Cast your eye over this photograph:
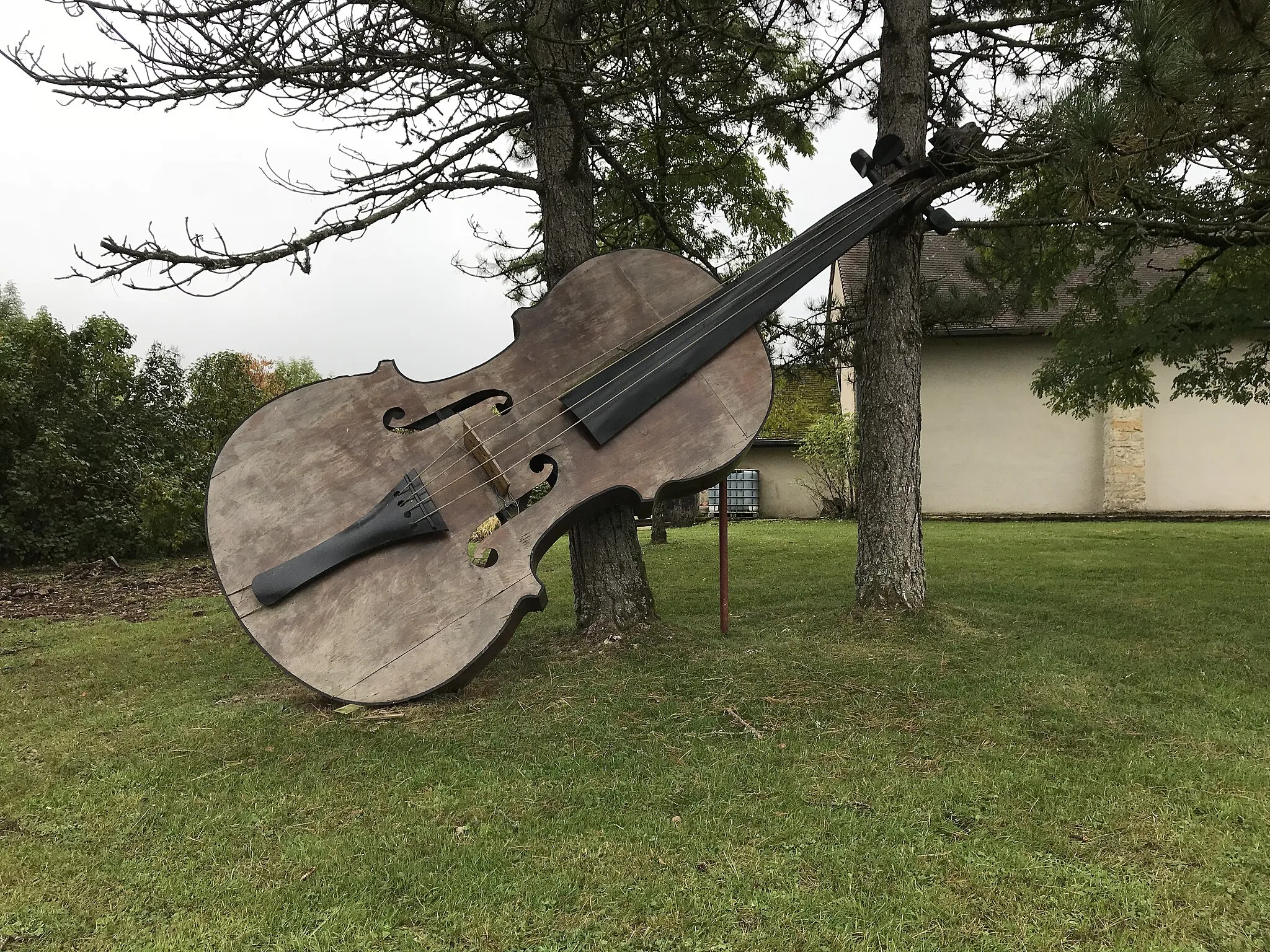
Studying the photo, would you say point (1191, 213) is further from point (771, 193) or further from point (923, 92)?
point (771, 193)

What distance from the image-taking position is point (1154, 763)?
2678mm

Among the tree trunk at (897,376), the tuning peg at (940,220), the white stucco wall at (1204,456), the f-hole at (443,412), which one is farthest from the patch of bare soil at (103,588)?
the white stucco wall at (1204,456)

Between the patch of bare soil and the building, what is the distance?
11.5 meters

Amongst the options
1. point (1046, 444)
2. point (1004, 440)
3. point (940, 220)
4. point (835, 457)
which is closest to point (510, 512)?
point (940, 220)

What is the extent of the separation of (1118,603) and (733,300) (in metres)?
3.87

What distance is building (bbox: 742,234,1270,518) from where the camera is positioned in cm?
1361

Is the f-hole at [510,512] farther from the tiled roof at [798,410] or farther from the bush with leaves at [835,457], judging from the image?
the bush with leaves at [835,457]

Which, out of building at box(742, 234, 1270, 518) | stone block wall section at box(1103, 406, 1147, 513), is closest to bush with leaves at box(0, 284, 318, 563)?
building at box(742, 234, 1270, 518)

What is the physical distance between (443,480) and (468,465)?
0.38 ft

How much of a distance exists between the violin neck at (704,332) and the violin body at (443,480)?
2.5 inches

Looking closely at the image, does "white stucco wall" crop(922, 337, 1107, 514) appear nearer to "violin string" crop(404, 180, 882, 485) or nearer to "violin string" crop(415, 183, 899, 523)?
"violin string" crop(404, 180, 882, 485)

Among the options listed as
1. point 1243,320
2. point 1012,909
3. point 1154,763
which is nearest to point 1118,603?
point 1243,320

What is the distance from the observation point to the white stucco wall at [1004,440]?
1381 cm

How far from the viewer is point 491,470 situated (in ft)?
9.84
